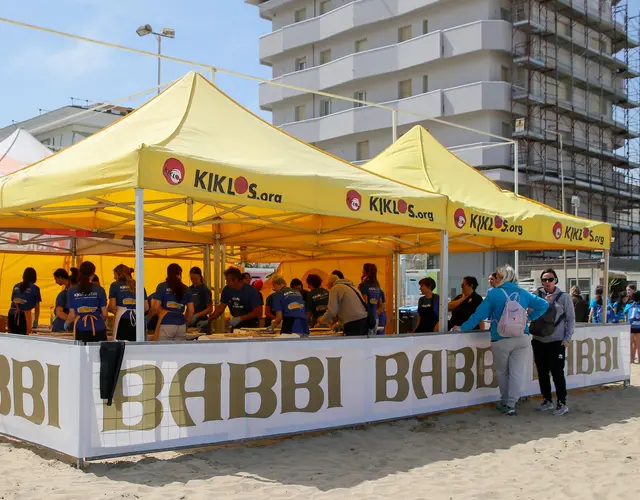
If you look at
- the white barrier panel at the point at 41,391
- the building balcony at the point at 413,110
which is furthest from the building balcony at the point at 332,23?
the white barrier panel at the point at 41,391

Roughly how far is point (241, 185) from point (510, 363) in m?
4.03

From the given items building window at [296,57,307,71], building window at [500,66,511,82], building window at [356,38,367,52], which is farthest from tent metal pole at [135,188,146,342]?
building window at [296,57,307,71]

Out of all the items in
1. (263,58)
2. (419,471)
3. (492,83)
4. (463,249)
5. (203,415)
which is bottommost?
(419,471)

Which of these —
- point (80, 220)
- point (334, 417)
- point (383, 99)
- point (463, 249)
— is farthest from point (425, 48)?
point (334, 417)

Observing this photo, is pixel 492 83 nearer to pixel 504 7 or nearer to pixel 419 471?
pixel 504 7

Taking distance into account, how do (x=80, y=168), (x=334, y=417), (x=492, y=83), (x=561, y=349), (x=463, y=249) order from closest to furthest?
(x=80, y=168) → (x=334, y=417) → (x=561, y=349) → (x=463, y=249) → (x=492, y=83)

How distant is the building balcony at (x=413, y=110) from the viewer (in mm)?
42438

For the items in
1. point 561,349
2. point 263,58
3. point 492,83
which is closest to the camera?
point 561,349

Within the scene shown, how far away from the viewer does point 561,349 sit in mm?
9086

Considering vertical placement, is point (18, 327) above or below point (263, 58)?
below

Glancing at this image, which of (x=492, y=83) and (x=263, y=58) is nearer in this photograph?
(x=492, y=83)

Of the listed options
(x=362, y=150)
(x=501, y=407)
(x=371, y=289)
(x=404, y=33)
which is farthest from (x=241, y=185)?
(x=404, y=33)

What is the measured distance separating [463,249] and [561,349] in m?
4.63

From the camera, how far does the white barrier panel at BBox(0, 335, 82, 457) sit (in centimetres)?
580
